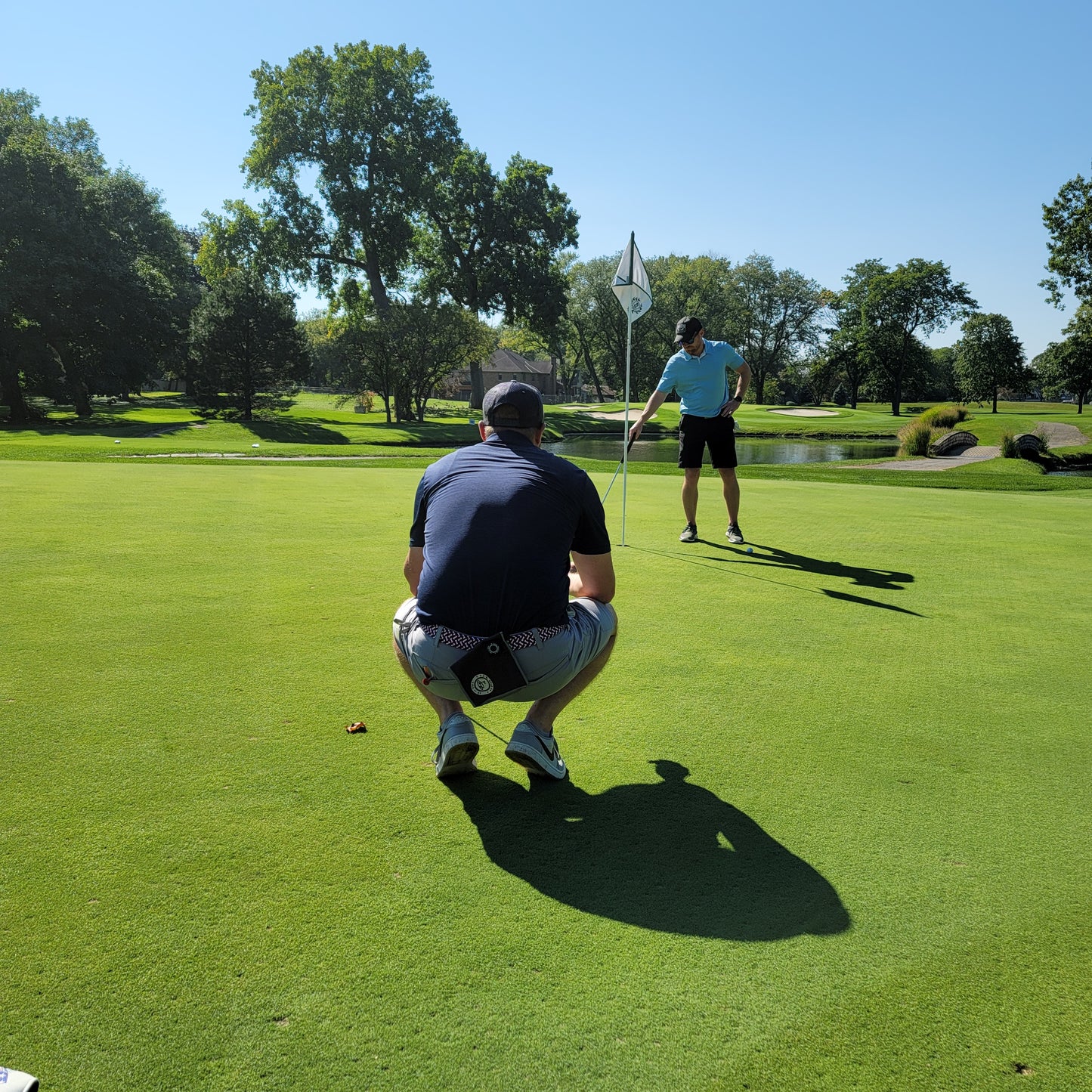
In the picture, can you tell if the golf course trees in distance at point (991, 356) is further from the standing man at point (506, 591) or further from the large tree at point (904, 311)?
the standing man at point (506, 591)

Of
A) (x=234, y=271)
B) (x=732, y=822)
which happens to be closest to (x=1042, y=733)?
(x=732, y=822)

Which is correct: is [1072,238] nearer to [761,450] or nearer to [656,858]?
[761,450]

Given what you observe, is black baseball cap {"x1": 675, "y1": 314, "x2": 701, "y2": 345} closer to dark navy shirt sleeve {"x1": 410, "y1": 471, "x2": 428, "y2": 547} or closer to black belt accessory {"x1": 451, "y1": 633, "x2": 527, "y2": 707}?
dark navy shirt sleeve {"x1": 410, "y1": 471, "x2": 428, "y2": 547}

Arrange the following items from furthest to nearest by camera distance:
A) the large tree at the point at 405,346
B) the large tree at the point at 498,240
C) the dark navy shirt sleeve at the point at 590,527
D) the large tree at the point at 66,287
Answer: the large tree at the point at 498,240, the large tree at the point at 405,346, the large tree at the point at 66,287, the dark navy shirt sleeve at the point at 590,527

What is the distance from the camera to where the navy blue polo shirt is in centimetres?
283

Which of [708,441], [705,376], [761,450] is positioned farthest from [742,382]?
[761,450]

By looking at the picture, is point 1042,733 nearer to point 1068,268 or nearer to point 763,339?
point 1068,268

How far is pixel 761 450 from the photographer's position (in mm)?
37969

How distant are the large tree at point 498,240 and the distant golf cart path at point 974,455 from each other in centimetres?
2591

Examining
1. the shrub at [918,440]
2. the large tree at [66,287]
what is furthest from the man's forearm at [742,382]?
the large tree at [66,287]

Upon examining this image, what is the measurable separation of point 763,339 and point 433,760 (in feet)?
273

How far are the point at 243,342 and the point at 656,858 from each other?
43.7m

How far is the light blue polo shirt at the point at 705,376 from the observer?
8.00 meters

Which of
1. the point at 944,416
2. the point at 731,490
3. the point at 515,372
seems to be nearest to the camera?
the point at 731,490
